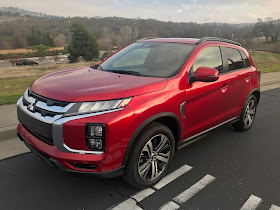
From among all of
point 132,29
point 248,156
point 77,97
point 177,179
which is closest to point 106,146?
point 77,97

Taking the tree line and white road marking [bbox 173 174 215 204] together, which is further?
the tree line

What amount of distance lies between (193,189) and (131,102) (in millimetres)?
1363

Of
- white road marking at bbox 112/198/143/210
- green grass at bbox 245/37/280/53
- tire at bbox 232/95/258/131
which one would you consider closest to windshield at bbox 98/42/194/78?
white road marking at bbox 112/198/143/210

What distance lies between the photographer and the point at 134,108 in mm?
2385

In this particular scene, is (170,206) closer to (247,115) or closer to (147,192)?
(147,192)

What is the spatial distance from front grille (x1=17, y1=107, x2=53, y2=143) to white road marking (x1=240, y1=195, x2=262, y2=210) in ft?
7.14

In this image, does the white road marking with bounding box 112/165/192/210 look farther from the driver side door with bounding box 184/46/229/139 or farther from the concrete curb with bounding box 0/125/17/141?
the concrete curb with bounding box 0/125/17/141

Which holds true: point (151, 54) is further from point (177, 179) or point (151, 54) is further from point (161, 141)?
point (177, 179)

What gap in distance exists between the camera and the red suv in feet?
7.36

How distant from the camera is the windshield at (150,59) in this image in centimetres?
311

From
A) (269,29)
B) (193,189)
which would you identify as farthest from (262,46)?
(193,189)

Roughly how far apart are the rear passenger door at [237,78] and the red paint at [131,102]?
15 cm

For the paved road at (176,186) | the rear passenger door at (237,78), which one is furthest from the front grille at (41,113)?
the rear passenger door at (237,78)

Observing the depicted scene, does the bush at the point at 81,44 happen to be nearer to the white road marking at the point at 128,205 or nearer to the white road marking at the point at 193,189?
the white road marking at the point at 193,189
